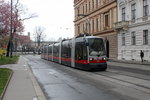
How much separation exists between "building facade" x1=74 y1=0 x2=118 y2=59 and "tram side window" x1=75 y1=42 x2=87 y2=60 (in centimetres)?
2577

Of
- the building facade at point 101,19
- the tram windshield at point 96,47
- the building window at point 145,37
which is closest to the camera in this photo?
the tram windshield at point 96,47

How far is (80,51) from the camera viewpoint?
2295cm

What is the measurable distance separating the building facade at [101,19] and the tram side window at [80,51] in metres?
25.8

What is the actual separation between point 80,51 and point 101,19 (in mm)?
36230

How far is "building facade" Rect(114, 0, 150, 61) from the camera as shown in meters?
38.0

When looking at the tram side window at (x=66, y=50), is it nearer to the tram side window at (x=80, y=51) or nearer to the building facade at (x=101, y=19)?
the tram side window at (x=80, y=51)

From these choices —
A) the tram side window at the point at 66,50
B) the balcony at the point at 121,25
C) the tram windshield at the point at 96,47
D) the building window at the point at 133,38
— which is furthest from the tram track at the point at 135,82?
the balcony at the point at 121,25

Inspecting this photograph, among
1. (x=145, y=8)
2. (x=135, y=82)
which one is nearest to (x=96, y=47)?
(x=135, y=82)

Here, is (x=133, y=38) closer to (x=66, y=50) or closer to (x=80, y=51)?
(x=66, y=50)

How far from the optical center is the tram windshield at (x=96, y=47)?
837 inches

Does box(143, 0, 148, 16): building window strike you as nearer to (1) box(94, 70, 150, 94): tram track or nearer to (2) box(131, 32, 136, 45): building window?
(2) box(131, 32, 136, 45): building window

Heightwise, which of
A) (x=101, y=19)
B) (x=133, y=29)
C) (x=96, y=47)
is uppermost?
(x=101, y=19)

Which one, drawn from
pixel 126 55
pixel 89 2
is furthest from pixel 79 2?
pixel 126 55

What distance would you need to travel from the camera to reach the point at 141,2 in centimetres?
3953
